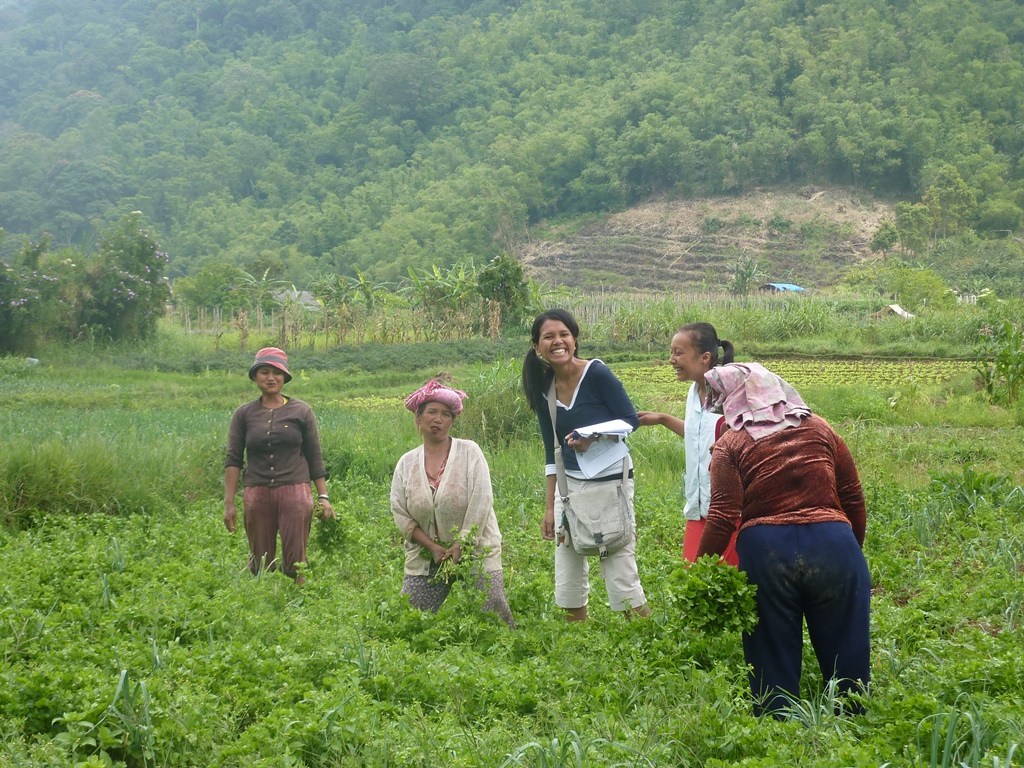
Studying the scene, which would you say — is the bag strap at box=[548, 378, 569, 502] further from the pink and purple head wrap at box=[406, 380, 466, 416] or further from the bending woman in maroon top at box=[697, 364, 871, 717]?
the bending woman in maroon top at box=[697, 364, 871, 717]

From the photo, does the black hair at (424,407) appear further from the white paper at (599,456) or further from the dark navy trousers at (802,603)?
the dark navy trousers at (802,603)

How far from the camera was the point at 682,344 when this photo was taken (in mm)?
4945

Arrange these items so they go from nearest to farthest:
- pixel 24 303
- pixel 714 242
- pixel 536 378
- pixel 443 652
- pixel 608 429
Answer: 1. pixel 443 652
2. pixel 608 429
3. pixel 536 378
4. pixel 24 303
5. pixel 714 242

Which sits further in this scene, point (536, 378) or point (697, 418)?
point (536, 378)

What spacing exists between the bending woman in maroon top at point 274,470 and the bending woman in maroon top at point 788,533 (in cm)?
313

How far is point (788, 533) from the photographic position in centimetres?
359

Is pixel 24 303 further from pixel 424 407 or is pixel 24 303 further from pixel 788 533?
pixel 788 533

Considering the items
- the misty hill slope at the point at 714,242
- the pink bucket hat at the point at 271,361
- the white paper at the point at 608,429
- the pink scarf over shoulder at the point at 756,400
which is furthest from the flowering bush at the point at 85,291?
the misty hill slope at the point at 714,242

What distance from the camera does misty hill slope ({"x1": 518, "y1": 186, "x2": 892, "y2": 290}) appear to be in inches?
2450

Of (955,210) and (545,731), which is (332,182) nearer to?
(955,210)

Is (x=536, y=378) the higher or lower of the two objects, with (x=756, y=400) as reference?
lower

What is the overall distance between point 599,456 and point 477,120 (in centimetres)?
9924

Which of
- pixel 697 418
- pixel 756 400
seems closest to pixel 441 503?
pixel 697 418

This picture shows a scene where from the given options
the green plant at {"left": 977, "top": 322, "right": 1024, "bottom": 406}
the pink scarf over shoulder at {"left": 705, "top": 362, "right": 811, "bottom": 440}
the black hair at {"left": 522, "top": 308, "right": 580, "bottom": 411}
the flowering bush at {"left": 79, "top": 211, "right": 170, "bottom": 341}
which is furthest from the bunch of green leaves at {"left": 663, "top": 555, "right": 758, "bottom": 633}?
the flowering bush at {"left": 79, "top": 211, "right": 170, "bottom": 341}
